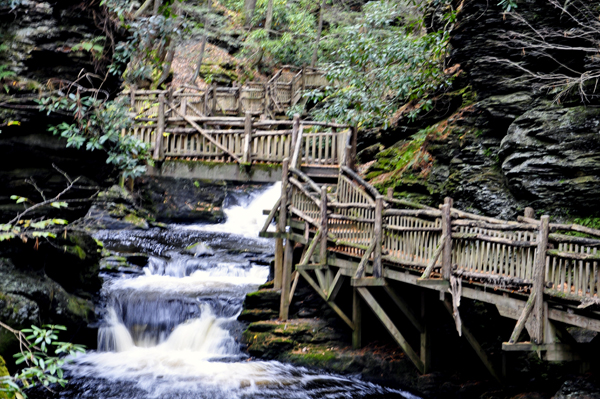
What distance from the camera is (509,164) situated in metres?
11.0

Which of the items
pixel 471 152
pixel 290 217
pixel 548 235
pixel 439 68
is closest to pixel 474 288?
pixel 548 235

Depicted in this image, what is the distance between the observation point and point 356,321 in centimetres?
1228

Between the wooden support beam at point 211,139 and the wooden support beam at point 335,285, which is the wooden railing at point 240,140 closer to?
the wooden support beam at point 211,139

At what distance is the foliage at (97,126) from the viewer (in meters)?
9.02

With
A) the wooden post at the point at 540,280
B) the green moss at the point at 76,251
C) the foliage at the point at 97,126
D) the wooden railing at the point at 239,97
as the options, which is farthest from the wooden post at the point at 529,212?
the wooden railing at the point at 239,97

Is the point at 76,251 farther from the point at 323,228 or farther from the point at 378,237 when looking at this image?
the point at 378,237

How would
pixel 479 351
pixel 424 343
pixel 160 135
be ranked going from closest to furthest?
pixel 479 351 → pixel 424 343 → pixel 160 135

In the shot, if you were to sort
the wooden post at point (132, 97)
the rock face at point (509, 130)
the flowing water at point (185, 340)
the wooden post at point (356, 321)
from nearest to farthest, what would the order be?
the rock face at point (509, 130) < the flowing water at point (185, 340) < the wooden post at point (356, 321) < the wooden post at point (132, 97)

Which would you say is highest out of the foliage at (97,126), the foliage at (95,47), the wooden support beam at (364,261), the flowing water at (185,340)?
the foliage at (95,47)

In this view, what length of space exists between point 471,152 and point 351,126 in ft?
10.1

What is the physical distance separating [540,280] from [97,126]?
7.86 m

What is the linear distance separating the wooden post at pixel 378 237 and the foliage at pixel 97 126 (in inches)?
183

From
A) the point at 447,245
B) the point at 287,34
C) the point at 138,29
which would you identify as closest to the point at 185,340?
the point at 447,245

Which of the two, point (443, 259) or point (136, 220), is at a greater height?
point (443, 259)
